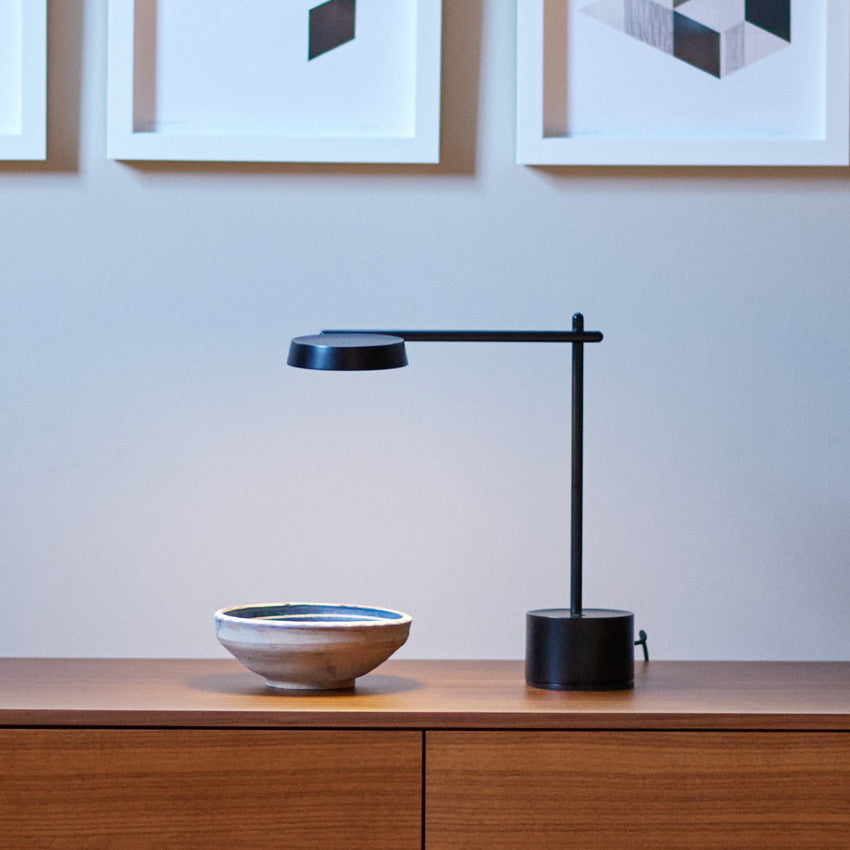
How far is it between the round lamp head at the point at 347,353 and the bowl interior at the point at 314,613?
293 mm

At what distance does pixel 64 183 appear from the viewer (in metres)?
1.58

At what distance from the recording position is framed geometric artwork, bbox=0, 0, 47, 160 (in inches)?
61.5

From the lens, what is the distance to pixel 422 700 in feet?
3.90

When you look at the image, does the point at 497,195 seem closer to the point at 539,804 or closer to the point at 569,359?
the point at 569,359

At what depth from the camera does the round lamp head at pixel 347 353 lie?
49.0 inches

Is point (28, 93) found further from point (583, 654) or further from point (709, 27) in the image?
point (583, 654)

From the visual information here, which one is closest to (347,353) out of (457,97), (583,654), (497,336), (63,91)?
(497,336)

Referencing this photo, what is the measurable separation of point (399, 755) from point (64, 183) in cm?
91

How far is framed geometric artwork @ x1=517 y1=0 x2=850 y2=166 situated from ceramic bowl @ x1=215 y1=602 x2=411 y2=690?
69cm

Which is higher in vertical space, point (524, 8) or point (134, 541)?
point (524, 8)

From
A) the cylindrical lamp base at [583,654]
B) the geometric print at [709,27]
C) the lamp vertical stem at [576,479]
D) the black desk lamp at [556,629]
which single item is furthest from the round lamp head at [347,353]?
the geometric print at [709,27]

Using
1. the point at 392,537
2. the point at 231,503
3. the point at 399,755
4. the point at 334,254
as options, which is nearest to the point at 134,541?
the point at 231,503

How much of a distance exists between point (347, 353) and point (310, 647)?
31 centimetres

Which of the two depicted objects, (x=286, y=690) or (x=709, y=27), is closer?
(x=286, y=690)
